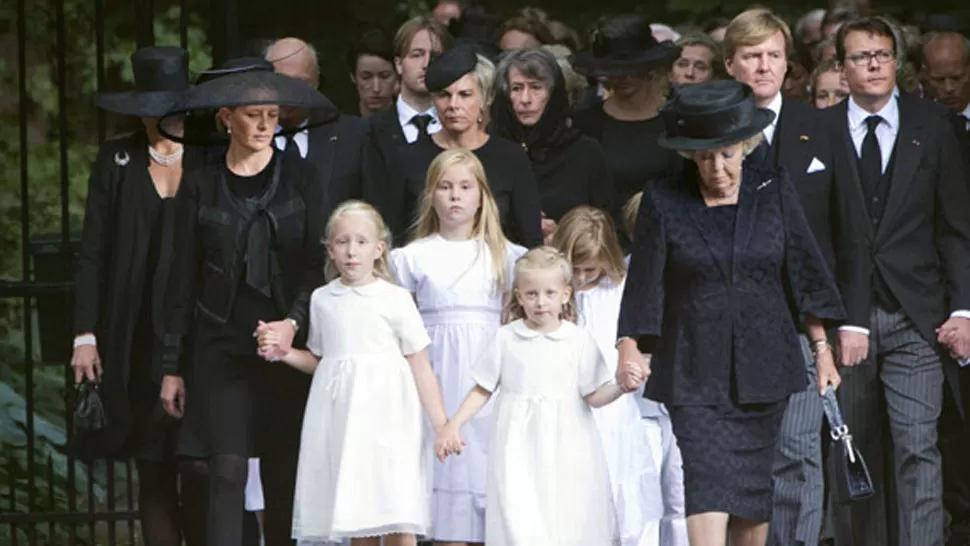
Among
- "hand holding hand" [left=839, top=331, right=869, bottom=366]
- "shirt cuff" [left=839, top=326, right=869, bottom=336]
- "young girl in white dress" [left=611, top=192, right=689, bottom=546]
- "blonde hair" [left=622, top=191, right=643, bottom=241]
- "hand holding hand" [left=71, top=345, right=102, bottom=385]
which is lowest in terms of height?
"young girl in white dress" [left=611, top=192, right=689, bottom=546]

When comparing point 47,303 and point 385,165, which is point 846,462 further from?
point 47,303

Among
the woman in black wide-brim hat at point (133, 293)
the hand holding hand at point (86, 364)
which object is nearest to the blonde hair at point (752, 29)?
the woman in black wide-brim hat at point (133, 293)

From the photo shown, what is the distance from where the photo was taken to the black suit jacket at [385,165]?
1048cm

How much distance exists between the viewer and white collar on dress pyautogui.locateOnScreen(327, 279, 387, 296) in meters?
9.73

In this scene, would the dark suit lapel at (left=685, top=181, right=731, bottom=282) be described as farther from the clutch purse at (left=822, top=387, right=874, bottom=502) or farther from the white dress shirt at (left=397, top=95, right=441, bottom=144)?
the white dress shirt at (left=397, top=95, right=441, bottom=144)

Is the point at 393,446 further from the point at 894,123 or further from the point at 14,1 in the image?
the point at 14,1

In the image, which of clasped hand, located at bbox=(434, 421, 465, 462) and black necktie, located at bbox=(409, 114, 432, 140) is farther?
black necktie, located at bbox=(409, 114, 432, 140)

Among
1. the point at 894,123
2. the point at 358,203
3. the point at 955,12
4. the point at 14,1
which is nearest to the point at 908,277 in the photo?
the point at 894,123

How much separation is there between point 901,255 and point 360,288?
2.24 meters

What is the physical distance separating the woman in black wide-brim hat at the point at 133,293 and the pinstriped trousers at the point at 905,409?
2.66m

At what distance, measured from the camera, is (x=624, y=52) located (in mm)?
11453

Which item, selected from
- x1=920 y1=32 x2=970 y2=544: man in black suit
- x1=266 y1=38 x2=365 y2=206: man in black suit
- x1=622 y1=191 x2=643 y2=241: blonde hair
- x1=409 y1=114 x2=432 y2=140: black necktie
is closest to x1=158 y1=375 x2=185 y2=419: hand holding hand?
x1=266 y1=38 x2=365 y2=206: man in black suit

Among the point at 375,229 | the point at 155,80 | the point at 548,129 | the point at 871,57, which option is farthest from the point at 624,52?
the point at 375,229

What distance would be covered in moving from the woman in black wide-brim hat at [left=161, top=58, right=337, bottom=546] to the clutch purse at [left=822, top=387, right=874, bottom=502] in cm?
193
